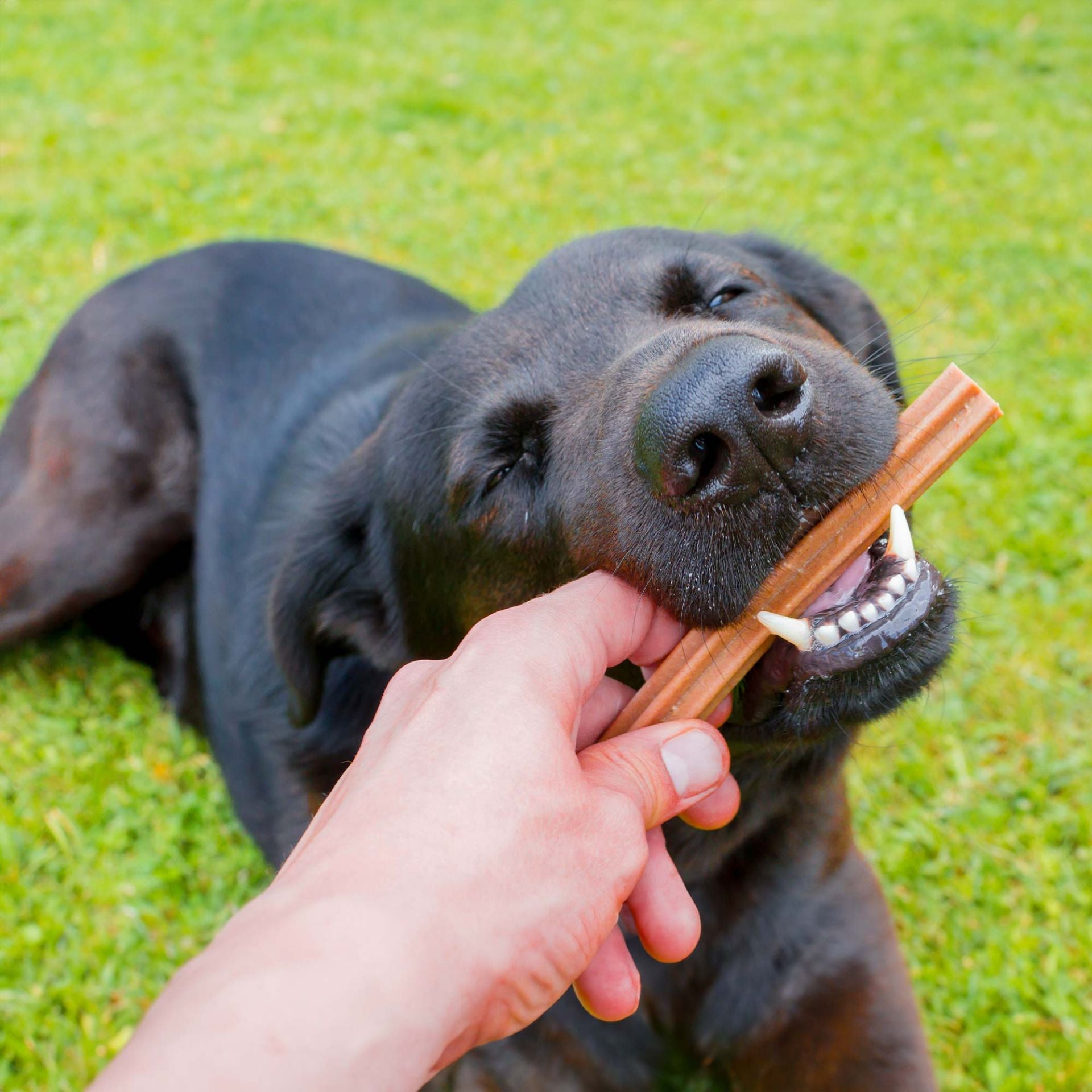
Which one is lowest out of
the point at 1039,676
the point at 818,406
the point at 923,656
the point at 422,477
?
the point at 1039,676

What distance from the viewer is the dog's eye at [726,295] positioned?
8.39 feet

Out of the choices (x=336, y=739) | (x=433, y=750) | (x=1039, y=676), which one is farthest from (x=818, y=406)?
(x=1039, y=676)

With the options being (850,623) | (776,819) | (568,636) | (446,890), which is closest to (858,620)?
(850,623)

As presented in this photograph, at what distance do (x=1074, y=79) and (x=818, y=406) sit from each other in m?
8.10

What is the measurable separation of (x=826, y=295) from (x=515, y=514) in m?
1.38

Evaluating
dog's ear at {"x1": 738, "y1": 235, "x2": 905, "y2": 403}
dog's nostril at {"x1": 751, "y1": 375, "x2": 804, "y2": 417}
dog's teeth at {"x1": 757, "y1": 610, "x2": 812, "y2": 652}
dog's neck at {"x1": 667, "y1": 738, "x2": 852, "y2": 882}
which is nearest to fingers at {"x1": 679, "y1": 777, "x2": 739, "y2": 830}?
dog's teeth at {"x1": 757, "y1": 610, "x2": 812, "y2": 652}

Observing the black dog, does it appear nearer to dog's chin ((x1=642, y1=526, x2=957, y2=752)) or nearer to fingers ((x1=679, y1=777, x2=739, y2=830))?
dog's chin ((x1=642, y1=526, x2=957, y2=752))

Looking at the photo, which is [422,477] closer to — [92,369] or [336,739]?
[336,739]

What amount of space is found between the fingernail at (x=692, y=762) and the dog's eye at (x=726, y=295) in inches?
49.3

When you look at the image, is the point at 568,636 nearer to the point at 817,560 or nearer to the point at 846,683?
the point at 817,560

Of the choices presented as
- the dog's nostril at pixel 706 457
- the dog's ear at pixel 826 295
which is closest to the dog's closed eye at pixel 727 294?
the dog's ear at pixel 826 295

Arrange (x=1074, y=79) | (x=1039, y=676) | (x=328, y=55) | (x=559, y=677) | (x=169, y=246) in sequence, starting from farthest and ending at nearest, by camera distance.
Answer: (x=328, y=55) → (x=1074, y=79) → (x=169, y=246) → (x=1039, y=676) → (x=559, y=677)

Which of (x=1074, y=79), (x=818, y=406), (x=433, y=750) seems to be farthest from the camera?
(x=1074, y=79)

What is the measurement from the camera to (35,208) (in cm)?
693
